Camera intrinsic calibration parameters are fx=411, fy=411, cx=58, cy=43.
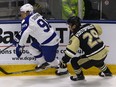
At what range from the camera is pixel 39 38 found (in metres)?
5.48

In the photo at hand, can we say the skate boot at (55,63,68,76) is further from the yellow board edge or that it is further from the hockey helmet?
the hockey helmet

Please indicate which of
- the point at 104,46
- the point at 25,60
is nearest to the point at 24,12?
A: the point at 25,60

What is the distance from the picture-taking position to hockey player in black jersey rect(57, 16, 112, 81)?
523 cm

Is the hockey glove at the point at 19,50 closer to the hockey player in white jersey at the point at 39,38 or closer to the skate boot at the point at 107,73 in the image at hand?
the hockey player in white jersey at the point at 39,38

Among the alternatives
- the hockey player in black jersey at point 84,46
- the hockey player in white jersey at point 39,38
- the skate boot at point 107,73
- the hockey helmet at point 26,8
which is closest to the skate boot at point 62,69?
the hockey player in white jersey at point 39,38

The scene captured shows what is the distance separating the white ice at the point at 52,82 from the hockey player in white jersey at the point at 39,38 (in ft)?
0.57

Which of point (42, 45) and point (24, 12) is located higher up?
point (24, 12)

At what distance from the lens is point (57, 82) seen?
5414 mm

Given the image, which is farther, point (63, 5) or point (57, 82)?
point (63, 5)

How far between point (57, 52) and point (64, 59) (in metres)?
0.44

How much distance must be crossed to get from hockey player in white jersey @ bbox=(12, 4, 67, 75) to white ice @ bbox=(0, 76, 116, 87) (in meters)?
0.17

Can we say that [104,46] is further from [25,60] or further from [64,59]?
[25,60]

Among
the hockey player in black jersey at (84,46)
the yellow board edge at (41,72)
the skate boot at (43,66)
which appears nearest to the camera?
the hockey player in black jersey at (84,46)

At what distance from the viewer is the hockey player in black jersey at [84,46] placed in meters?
5.23
